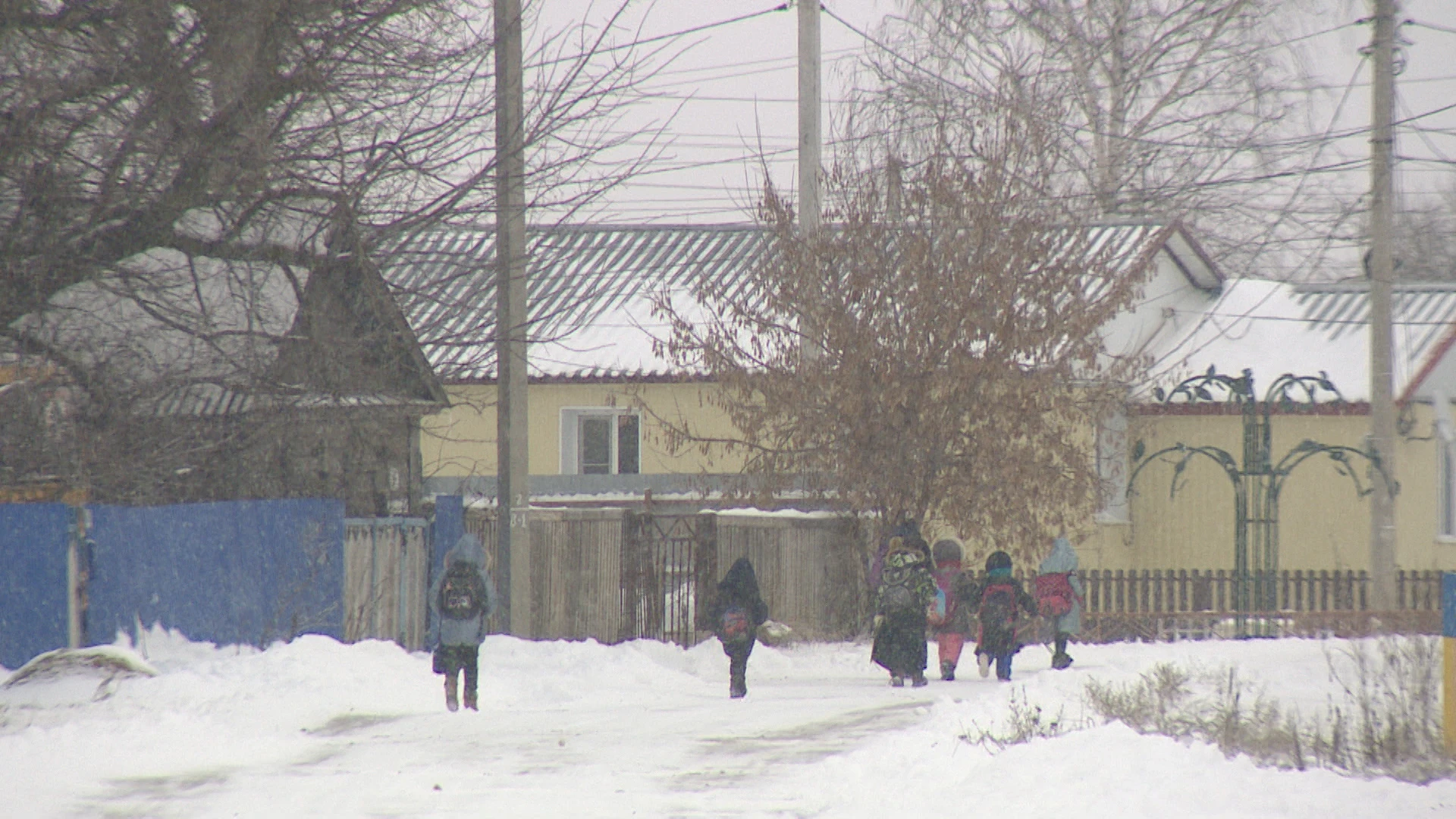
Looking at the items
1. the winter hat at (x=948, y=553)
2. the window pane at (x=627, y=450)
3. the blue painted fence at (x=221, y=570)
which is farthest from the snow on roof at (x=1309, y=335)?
the blue painted fence at (x=221, y=570)

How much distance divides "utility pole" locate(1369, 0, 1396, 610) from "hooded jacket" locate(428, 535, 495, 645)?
10246 mm

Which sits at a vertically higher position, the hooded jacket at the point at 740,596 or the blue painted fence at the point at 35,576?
the blue painted fence at the point at 35,576

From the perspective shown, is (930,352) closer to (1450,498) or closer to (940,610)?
(940,610)

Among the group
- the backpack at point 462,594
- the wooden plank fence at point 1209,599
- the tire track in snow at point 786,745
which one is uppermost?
the backpack at point 462,594

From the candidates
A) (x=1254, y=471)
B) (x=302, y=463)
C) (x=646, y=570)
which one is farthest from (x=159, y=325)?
(x=1254, y=471)

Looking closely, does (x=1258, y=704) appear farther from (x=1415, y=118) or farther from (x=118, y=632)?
(x=1415, y=118)

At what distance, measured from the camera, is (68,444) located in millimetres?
12219

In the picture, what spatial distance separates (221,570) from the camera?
12.5 metres

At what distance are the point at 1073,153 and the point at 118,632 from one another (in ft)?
80.4

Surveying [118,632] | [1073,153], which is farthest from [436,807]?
[1073,153]

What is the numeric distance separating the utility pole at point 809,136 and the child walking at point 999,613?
3662 mm

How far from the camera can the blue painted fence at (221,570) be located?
11516mm

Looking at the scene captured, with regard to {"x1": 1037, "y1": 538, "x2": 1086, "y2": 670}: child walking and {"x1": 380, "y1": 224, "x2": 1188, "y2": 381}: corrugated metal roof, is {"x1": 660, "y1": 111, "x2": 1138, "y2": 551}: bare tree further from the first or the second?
{"x1": 380, "y1": 224, "x2": 1188, "y2": 381}: corrugated metal roof

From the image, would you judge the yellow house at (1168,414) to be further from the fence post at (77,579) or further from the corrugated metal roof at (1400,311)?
the fence post at (77,579)
